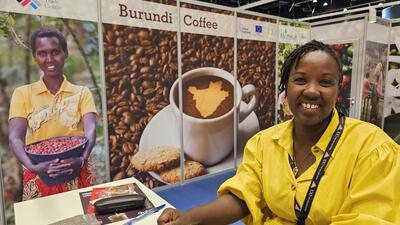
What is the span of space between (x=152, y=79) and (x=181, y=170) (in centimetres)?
116

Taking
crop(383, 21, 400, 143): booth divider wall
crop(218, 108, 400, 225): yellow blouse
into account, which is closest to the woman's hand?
crop(218, 108, 400, 225): yellow blouse

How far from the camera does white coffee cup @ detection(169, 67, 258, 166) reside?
3.41 m

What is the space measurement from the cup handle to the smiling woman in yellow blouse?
9.37ft

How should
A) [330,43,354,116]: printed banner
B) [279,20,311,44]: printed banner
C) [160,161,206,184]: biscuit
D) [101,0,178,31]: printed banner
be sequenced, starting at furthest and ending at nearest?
1. [330,43,354,116]: printed banner
2. [279,20,311,44]: printed banner
3. [160,161,206,184]: biscuit
4. [101,0,178,31]: printed banner

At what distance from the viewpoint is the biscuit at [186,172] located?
10.7ft

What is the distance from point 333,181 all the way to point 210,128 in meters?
2.75

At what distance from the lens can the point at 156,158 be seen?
10.5 ft

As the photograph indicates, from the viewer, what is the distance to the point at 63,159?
8.31 feet

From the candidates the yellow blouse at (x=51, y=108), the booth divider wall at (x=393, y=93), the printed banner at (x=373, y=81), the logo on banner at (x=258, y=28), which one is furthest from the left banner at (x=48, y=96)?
the booth divider wall at (x=393, y=93)

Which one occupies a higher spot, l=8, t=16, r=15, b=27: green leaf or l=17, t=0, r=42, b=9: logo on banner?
l=17, t=0, r=42, b=9: logo on banner

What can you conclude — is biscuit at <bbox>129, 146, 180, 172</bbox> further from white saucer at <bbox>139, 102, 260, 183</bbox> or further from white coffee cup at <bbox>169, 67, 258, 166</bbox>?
white coffee cup at <bbox>169, 67, 258, 166</bbox>

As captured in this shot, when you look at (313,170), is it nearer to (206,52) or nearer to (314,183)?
(314,183)

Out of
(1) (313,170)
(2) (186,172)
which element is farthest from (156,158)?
(1) (313,170)

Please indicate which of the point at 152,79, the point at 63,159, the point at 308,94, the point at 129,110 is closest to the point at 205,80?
the point at 152,79
